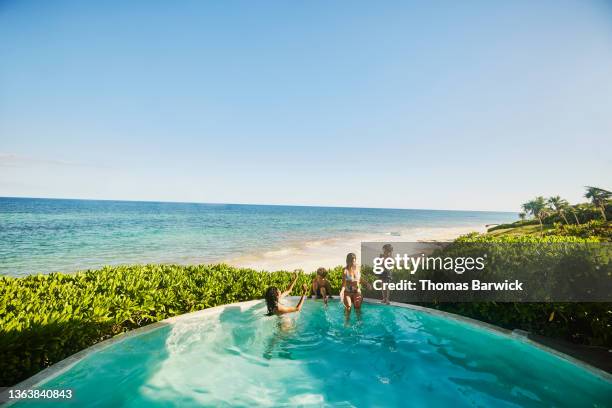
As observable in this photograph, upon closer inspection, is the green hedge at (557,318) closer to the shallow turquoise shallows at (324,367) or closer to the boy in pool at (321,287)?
the shallow turquoise shallows at (324,367)

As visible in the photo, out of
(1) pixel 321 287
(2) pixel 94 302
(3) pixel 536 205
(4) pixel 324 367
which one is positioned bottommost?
(4) pixel 324 367

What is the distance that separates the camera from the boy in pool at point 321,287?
939 cm

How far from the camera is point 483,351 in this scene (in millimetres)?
6996

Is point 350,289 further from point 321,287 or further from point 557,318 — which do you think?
point 557,318

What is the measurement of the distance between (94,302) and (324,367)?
5.80 m

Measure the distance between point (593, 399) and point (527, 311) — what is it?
7.71 ft

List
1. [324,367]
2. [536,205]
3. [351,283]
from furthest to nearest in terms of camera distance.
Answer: [536,205] < [351,283] < [324,367]

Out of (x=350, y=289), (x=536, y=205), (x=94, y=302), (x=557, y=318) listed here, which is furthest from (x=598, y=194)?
(x=94, y=302)

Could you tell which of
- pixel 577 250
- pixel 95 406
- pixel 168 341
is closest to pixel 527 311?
pixel 577 250

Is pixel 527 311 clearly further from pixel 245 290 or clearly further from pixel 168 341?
pixel 168 341

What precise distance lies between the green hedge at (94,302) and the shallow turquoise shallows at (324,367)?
614 millimetres

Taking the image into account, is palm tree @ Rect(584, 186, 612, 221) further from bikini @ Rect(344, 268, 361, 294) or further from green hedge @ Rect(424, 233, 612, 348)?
bikini @ Rect(344, 268, 361, 294)

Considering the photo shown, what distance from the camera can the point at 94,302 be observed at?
642 cm

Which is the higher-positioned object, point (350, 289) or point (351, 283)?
point (351, 283)
